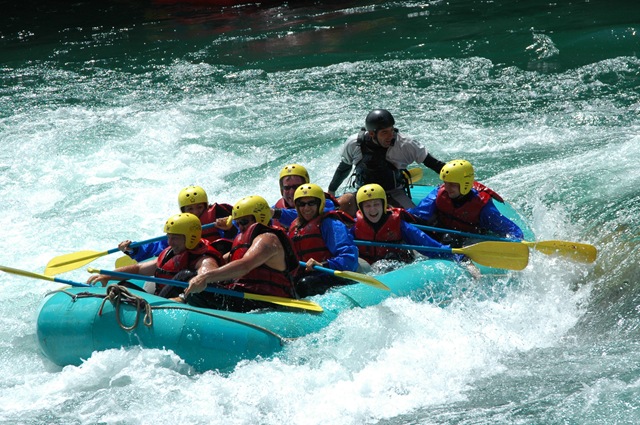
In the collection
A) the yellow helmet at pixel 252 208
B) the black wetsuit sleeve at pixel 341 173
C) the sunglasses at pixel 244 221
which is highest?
the yellow helmet at pixel 252 208

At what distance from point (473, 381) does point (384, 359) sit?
1.79 feet

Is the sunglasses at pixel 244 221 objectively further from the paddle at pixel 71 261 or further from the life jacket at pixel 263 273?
the paddle at pixel 71 261

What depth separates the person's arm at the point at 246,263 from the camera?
4.80 meters

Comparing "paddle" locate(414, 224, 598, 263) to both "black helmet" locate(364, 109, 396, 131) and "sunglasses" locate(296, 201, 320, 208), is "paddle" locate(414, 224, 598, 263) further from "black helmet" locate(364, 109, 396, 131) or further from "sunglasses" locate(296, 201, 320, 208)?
"sunglasses" locate(296, 201, 320, 208)

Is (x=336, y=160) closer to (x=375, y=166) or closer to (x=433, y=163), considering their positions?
(x=375, y=166)

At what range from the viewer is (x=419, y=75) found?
39.0 ft

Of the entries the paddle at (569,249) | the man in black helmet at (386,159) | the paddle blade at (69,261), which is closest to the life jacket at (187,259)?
the paddle blade at (69,261)

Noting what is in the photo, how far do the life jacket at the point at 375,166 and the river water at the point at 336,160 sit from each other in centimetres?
133

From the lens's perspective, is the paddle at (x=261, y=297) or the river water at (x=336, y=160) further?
the paddle at (x=261, y=297)

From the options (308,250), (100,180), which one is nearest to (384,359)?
(308,250)

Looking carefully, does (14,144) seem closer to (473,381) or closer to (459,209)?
(459,209)

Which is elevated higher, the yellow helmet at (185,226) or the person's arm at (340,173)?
the yellow helmet at (185,226)

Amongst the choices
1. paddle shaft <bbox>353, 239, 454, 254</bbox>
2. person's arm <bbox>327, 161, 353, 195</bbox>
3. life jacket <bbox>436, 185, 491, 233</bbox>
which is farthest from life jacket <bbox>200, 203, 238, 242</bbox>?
life jacket <bbox>436, 185, 491, 233</bbox>

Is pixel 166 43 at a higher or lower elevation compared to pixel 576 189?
higher
